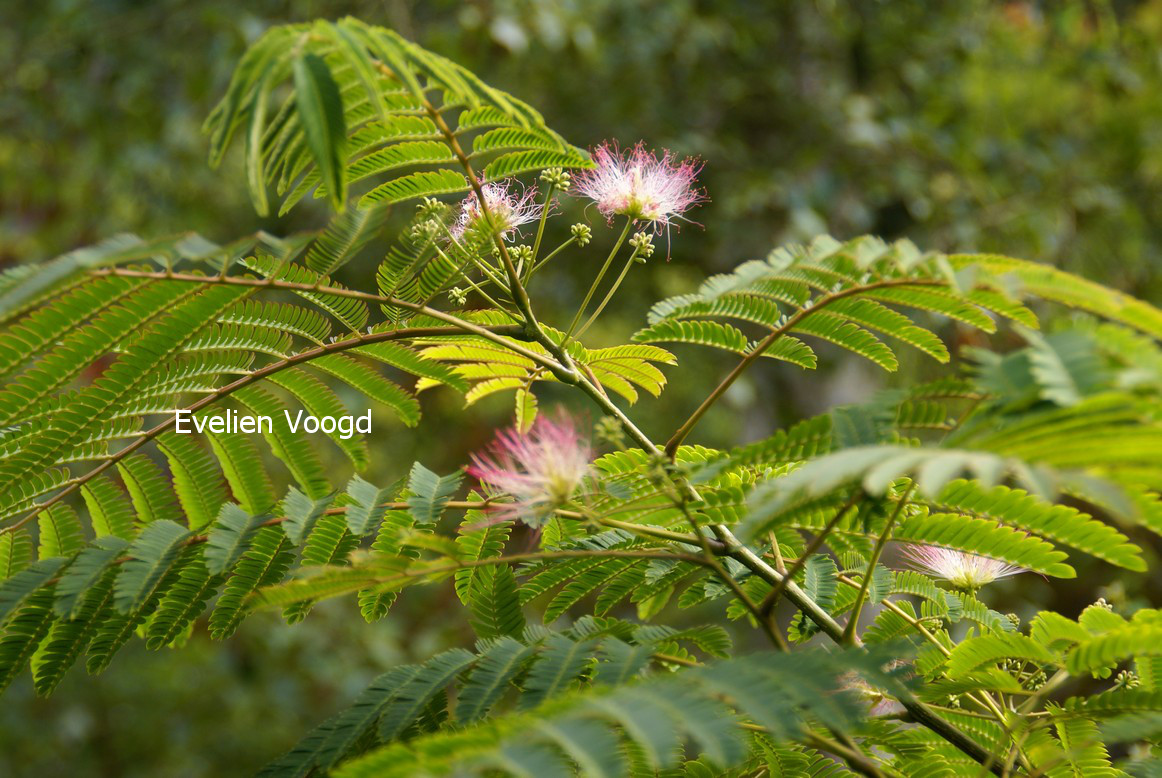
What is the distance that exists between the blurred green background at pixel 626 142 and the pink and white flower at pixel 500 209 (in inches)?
125

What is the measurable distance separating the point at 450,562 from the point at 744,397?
3.64 m

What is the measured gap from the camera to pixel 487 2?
4.79 meters

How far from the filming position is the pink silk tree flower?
1.07m

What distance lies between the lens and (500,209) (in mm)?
1267

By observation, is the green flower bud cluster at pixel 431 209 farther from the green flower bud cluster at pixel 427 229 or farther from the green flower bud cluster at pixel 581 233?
the green flower bud cluster at pixel 581 233

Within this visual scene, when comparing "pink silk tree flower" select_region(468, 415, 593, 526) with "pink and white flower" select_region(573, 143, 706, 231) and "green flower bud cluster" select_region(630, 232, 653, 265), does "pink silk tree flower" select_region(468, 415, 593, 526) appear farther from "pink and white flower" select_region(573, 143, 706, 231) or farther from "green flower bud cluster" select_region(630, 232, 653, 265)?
"pink and white flower" select_region(573, 143, 706, 231)

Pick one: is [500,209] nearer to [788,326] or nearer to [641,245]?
[641,245]

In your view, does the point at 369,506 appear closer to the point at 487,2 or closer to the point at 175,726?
the point at 487,2

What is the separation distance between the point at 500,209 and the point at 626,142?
4082 millimetres

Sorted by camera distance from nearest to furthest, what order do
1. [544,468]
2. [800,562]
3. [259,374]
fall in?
[800,562]
[544,468]
[259,374]

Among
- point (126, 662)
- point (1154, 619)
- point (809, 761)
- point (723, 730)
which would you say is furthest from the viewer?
point (126, 662)

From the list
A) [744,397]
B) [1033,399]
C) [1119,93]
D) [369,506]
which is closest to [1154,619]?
[1033,399]

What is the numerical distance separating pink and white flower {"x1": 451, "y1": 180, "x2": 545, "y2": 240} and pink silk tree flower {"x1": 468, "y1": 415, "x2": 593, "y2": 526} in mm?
227

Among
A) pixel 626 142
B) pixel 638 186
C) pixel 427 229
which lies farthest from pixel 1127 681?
pixel 626 142
